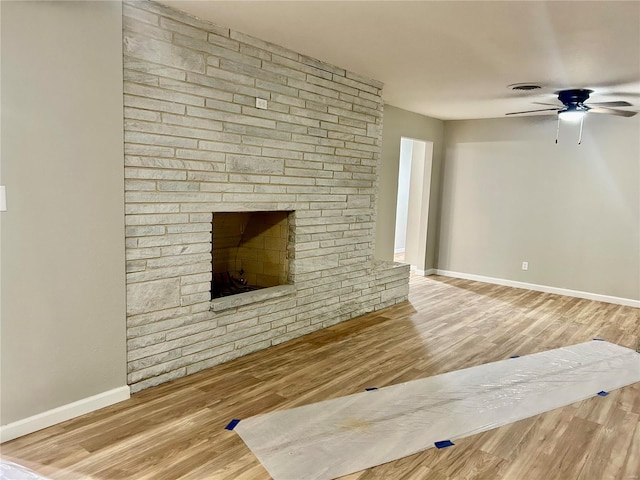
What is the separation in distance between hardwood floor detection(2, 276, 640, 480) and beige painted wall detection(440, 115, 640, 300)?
1408mm

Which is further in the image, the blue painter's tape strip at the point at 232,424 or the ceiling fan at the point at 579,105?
the ceiling fan at the point at 579,105

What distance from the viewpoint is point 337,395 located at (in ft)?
9.18

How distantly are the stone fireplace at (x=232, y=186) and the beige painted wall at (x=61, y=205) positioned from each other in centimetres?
12

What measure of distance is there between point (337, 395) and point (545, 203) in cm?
440

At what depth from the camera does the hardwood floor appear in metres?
2.08

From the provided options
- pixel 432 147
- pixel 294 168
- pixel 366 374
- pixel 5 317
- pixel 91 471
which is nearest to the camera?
pixel 91 471

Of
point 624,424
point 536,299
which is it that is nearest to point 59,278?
point 624,424

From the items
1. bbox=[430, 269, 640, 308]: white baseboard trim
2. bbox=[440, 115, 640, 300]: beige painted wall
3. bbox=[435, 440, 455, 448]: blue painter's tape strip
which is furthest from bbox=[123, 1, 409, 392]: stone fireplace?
bbox=[430, 269, 640, 308]: white baseboard trim

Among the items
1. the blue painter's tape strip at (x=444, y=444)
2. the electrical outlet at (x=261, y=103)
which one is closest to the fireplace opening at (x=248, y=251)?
the electrical outlet at (x=261, y=103)

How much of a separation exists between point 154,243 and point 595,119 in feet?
17.2

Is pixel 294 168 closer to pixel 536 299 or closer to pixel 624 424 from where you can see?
pixel 624 424

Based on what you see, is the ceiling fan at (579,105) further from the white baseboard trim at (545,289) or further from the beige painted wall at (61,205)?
the beige painted wall at (61,205)

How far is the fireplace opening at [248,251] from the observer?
3.83 m

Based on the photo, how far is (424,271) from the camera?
6.70 metres
